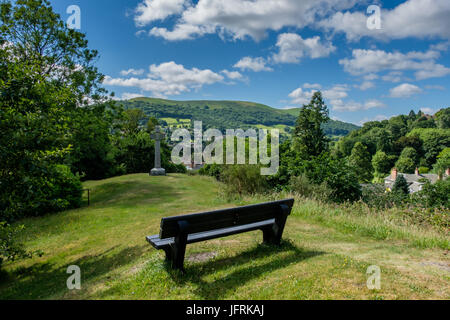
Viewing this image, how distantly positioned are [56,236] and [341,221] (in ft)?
25.7

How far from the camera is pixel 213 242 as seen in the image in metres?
5.71

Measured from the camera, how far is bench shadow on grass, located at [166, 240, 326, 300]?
11.9 ft

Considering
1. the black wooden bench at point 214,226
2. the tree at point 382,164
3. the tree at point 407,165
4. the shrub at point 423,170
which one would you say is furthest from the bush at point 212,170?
the shrub at point 423,170

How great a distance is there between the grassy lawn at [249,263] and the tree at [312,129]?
89.0 ft

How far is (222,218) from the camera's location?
4.39 m

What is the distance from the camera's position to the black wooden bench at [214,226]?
387 cm

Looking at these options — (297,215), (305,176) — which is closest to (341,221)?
(297,215)

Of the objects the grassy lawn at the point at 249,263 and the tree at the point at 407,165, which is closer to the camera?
the grassy lawn at the point at 249,263

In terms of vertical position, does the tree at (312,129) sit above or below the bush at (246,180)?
above

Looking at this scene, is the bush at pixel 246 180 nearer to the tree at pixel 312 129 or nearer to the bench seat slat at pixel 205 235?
the bench seat slat at pixel 205 235

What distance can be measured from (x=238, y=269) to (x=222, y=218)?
2.66 feet

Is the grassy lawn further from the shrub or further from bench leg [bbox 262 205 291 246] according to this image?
the shrub
